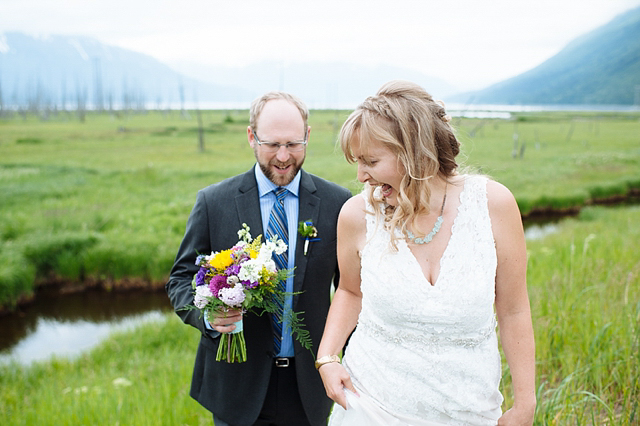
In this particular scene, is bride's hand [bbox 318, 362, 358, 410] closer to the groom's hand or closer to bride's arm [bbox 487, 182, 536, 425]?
the groom's hand

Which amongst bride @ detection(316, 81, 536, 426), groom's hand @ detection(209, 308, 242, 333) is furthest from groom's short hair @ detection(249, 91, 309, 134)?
groom's hand @ detection(209, 308, 242, 333)

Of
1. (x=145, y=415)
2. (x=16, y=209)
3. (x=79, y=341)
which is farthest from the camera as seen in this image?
(x=16, y=209)

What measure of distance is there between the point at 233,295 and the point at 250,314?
2.36 ft

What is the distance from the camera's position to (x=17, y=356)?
9023 mm

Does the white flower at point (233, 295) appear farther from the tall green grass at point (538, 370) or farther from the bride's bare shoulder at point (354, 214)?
the tall green grass at point (538, 370)

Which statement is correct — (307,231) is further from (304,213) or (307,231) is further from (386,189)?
(386,189)

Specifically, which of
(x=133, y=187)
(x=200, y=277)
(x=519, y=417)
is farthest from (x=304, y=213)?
(x=133, y=187)

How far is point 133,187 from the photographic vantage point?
20.2 m

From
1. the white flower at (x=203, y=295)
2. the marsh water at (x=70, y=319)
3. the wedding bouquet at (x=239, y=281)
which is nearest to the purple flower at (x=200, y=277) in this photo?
the wedding bouquet at (x=239, y=281)

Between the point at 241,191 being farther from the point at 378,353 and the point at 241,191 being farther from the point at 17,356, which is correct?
the point at 17,356

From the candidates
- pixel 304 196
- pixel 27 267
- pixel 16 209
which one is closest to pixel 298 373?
pixel 304 196

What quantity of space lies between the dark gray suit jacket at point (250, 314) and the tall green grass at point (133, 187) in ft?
1.63

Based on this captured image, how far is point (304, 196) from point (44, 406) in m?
4.36

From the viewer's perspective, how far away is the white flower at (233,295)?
2.64 meters
